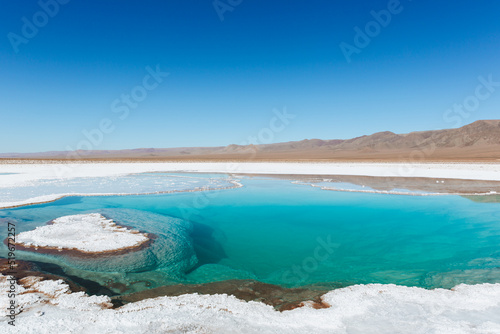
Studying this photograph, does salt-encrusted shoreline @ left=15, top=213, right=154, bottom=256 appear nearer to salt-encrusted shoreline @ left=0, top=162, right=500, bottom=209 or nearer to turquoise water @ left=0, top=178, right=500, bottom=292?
turquoise water @ left=0, top=178, right=500, bottom=292

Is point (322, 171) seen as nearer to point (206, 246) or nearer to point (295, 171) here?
point (295, 171)

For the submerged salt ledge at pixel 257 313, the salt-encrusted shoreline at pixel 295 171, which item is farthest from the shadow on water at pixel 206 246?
the salt-encrusted shoreline at pixel 295 171

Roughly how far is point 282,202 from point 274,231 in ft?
12.7

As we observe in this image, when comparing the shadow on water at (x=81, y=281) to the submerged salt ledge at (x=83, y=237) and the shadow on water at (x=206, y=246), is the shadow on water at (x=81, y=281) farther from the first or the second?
the shadow on water at (x=206, y=246)

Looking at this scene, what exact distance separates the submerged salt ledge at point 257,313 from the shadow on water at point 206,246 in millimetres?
1990

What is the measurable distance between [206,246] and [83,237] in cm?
282

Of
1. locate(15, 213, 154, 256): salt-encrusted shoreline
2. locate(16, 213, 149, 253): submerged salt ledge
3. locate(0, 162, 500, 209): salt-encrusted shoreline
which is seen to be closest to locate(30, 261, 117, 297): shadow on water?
locate(15, 213, 154, 256): salt-encrusted shoreline

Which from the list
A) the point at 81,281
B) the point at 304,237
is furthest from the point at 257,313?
the point at 304,237

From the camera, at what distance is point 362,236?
764cm

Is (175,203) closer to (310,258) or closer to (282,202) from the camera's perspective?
(282,202)

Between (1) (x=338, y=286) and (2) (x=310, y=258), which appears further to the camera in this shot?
(2) (x=310, y=258)

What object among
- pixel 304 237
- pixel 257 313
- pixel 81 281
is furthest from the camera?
pixel 304 237

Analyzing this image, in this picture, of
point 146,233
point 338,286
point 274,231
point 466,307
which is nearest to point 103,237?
point 146,233

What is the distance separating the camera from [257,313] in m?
3.64
